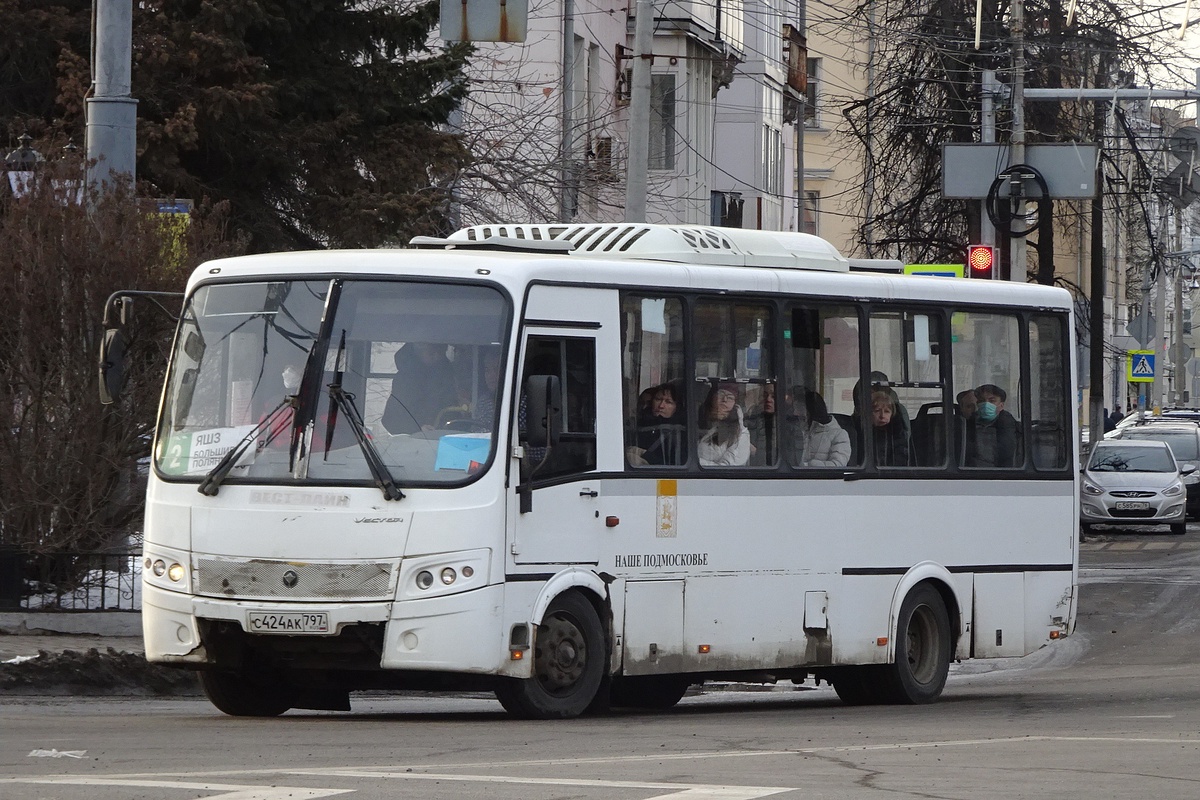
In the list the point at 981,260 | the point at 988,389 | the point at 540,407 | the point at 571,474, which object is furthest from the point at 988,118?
the point at 540,407

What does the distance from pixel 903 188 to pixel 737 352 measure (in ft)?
94.5

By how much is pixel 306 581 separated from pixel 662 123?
3214cm

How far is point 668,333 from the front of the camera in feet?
42.0

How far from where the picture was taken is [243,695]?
12.3m

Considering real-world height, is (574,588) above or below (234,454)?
below

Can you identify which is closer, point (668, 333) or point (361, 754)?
point (361, 754)

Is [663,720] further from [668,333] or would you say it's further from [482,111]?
[482,111]

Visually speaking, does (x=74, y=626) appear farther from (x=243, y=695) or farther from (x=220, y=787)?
(x=220, y=787)

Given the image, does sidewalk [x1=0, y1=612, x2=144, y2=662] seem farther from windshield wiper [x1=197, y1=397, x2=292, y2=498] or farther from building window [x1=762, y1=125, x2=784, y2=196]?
building window [x1=762, y1=125, x2=784, y2=196]

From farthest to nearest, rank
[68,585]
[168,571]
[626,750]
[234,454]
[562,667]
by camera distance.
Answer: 1. [68,585]
2. [562,667]
3. [168,571]
4. [234,454]
5. [626,750]

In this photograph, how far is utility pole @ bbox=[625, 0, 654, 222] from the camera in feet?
71.5

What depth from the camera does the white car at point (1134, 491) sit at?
120 ft

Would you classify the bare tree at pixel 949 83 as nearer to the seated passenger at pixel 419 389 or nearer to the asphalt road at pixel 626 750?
the asphalt road at pixel 626 750

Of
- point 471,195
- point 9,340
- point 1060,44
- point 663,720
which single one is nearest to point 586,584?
point 663,720
